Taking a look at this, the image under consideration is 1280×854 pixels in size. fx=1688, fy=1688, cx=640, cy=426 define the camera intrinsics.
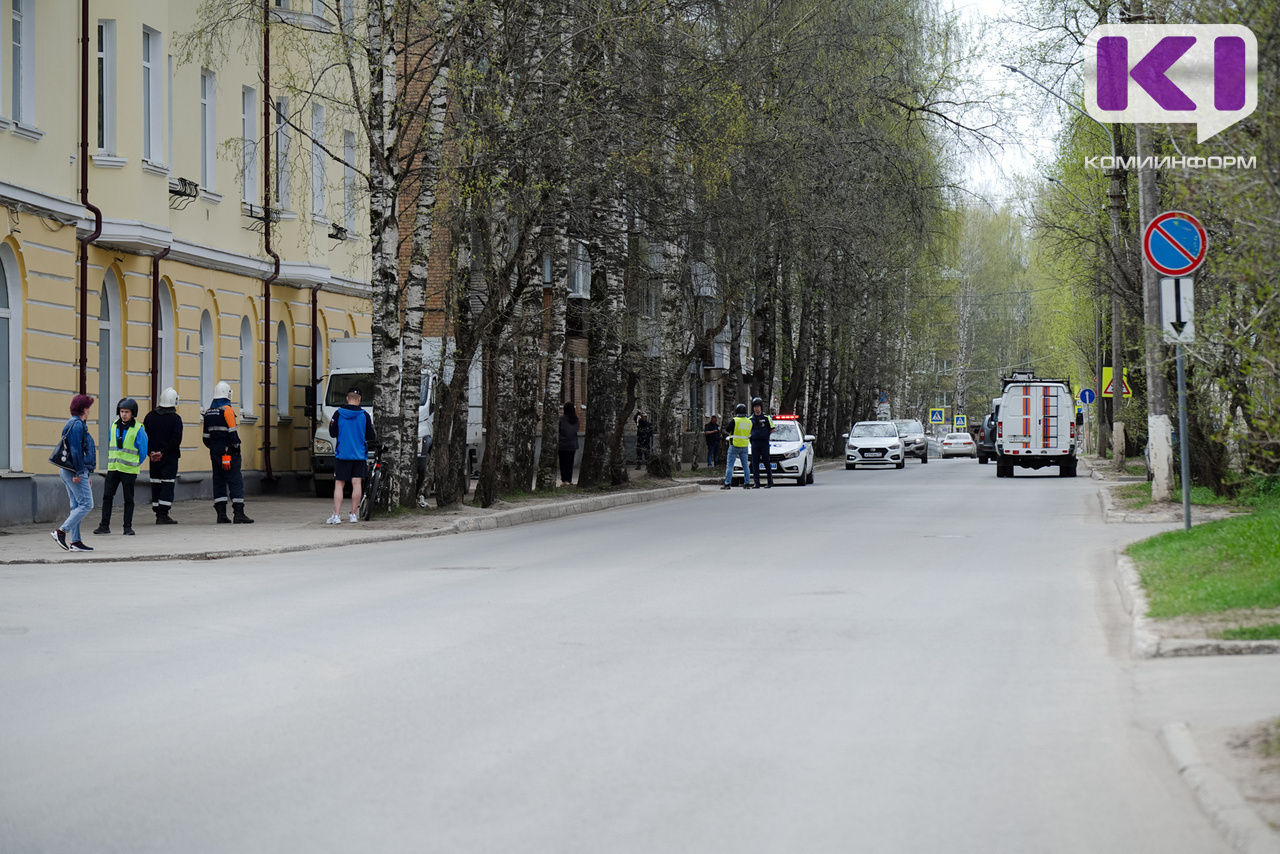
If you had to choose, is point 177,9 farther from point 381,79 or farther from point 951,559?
point 951,559

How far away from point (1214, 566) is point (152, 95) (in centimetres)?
2025

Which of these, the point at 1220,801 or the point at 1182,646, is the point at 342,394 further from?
the point at 1220,801

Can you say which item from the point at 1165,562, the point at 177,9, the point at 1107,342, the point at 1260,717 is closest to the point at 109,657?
the point at 1260,717

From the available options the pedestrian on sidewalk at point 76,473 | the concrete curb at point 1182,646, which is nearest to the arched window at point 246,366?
the pedestrian on sidewalk at point 76,473

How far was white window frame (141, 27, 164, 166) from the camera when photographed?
1078 inches

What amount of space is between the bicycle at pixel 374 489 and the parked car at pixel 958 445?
5849 centimetres

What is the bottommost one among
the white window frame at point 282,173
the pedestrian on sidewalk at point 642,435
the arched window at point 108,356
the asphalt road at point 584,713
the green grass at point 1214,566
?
the asphalt road at point 584,713

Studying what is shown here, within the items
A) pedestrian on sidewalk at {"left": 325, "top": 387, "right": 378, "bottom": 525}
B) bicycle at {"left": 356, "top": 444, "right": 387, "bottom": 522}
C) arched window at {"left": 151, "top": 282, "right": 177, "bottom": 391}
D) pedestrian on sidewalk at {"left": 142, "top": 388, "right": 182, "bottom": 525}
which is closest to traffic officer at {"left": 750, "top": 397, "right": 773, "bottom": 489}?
arched window at {"left": 151, "top": 282, "right": 177, "bottom": 391}

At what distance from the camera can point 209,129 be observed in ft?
99.9

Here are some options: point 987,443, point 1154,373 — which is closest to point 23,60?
point 1154,373

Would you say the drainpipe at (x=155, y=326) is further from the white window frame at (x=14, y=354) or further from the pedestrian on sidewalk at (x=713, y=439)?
the pedestrian on sidewalk at (x=713, y=439)

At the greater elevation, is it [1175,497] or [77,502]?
[77,502]

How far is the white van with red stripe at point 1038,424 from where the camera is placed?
4309 centimetres

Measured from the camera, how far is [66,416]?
24781mm
